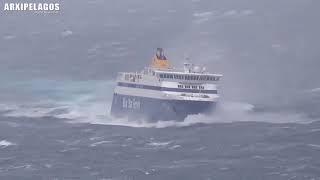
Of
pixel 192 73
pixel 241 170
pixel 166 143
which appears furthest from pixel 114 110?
pixel 241 170

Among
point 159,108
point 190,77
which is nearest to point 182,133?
point 159,108

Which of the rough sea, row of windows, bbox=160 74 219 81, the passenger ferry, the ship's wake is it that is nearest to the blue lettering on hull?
the passenger ferry

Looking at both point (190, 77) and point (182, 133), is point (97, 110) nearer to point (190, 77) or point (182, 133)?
point (190, 77)

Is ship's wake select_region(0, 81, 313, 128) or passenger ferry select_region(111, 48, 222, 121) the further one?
passenger ferry select_region(111, 48, 222, 121)

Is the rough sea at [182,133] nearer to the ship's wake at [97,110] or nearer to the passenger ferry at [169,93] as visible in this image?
the ship's wake at [97,110]

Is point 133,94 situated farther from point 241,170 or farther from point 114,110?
point 241,170

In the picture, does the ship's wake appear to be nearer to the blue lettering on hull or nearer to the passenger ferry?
the blue lettering on hull
